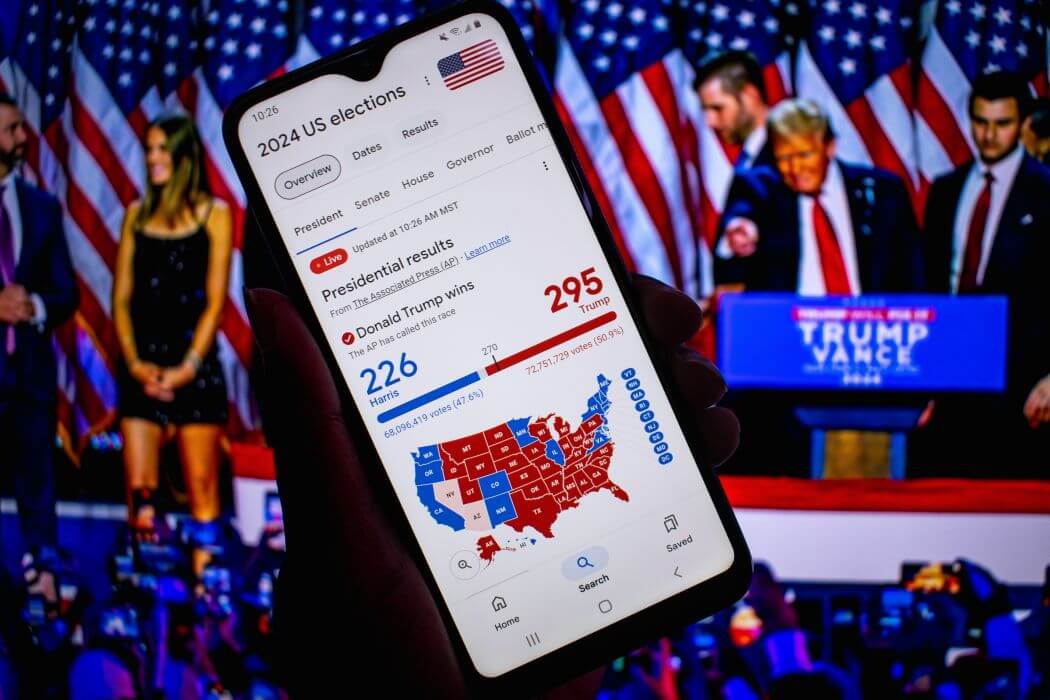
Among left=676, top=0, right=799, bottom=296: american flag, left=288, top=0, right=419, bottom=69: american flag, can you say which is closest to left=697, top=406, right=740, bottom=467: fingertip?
left=676, top=0, right=799, bottom=296: american flag

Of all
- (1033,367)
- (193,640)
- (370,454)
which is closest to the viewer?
(370,454)

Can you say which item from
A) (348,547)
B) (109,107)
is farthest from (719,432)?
(109,107)

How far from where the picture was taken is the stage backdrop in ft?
3.13

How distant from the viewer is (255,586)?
3.35 ft

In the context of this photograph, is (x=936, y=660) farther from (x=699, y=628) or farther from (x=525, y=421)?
(x=525, y=421)

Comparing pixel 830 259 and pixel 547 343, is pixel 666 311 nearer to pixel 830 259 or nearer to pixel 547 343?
A: pixel 547 343

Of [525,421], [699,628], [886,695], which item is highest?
[525,421]

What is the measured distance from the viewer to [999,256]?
938mm

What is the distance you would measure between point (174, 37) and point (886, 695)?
1.60 metres

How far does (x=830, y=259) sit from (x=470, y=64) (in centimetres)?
72

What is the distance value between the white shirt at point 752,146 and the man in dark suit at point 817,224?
1 cm

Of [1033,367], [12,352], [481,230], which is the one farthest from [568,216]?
[12,352]

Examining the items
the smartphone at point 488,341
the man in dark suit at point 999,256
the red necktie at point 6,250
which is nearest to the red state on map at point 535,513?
the smartphone at point 488,341

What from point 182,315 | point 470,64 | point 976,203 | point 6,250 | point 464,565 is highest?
point 6,250
